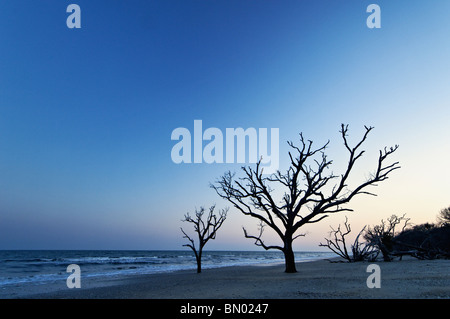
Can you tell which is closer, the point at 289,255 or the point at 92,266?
the point at 289,255

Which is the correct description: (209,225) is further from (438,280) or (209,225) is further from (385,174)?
(438,280)

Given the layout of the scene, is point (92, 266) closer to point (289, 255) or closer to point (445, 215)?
point (289, 255)

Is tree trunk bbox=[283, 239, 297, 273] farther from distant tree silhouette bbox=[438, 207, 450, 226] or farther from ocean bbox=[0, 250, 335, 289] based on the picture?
distant tree silhouette bbox=[438, 207, 450, 226]

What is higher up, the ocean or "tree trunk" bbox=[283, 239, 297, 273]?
"tree trunk" bbox=[283, 239, 297, 273]

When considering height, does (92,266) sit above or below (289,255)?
below

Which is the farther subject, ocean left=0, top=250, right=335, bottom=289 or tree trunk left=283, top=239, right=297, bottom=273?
ocean left=0, top=250, right=335, bottom=289

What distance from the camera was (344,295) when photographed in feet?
27.3

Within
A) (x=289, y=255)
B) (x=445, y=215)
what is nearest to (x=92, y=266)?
(x=289, y=255)

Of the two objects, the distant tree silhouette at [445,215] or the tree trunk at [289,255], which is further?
the distant tree silhouette at [445,215]

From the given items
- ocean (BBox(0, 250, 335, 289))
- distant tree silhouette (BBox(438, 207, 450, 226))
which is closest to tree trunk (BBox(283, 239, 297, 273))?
ocean (BBox(0, 250, 335, 289))

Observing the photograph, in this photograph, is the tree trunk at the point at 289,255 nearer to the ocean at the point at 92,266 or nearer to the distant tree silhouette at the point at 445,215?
the ocean at the point at 92,266

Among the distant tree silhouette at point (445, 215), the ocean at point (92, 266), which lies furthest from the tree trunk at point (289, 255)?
the distant tree silhouette at point (445, 215)
